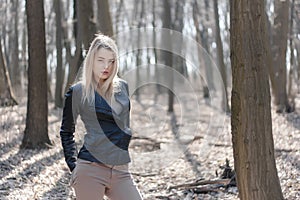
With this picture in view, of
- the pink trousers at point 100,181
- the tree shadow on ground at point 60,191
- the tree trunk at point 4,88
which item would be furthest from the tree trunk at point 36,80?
the pink trousers at point 100,181

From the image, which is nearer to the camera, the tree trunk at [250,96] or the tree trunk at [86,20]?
the tree trunk at [250,96]

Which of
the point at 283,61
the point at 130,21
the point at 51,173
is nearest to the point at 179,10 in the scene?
the point at 130,21

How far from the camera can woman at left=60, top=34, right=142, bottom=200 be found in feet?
10.7

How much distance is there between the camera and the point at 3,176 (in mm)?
7727

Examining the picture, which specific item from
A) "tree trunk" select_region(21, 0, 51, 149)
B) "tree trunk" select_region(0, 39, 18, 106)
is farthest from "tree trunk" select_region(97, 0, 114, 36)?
"tree trunk" select_region(0, 39, 18, 106)

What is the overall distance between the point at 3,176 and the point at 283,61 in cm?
Answer: 1136

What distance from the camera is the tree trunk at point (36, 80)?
9.89m

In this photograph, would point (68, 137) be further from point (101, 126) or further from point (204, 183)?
point (204, 183)

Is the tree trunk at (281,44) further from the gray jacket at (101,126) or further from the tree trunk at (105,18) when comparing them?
the gray jacket at (101,126)

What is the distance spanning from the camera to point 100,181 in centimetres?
328

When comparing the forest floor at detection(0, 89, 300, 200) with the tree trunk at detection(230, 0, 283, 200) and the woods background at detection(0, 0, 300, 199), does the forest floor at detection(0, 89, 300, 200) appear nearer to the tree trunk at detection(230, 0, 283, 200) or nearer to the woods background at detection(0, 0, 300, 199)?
the woods background at detection(0, 0, 300, 199)

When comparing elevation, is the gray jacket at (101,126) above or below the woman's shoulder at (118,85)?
below

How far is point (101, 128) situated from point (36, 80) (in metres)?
7.14

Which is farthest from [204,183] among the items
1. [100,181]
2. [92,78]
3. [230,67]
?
[92,78]
